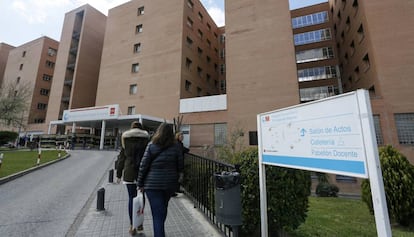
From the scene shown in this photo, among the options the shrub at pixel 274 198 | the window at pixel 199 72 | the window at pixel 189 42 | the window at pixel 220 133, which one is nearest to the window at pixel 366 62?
the window at pixel 220 133

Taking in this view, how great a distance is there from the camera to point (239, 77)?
21.2 metres

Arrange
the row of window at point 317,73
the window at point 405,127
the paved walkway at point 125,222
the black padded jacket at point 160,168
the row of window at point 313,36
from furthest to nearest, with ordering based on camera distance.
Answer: the row of window at point 313,36
the row of window at point 317,73
the window at point 405,127
the paved walkway at point 125,222
the black padded jacket at point 160,168

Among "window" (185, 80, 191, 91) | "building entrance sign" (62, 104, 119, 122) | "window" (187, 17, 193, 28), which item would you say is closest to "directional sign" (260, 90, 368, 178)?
"building entrance sign" (62, 104, 119, 122)

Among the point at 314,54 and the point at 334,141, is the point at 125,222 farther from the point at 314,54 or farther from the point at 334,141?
the point at 314,54

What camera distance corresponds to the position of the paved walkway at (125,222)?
11.4 feet

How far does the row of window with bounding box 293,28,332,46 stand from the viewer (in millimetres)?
28653

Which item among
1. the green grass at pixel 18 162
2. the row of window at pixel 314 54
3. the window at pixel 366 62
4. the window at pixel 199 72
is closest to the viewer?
the green grass at pixel 18 162

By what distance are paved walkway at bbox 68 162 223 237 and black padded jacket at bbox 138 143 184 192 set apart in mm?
1306

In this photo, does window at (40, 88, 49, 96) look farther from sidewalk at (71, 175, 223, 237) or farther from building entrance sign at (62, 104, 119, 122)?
sidewalk at (71, 175, 223, 237)

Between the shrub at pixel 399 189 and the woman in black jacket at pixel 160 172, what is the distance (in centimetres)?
566

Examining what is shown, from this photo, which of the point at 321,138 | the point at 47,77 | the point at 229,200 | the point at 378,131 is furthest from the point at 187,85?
the point at 47,77

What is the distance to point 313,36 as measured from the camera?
2980cm

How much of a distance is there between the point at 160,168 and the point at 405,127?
2001cm

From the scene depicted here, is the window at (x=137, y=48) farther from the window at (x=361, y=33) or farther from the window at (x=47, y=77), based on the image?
the window at (x=361, y=33)
